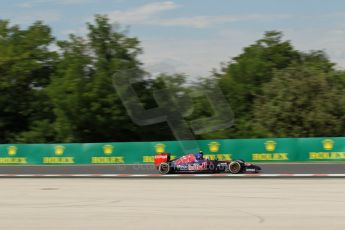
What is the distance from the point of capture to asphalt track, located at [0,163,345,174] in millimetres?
24923

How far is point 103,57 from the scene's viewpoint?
4909 cm

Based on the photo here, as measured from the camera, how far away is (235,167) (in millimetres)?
23781

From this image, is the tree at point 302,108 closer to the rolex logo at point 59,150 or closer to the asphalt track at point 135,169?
the asphalt track at point 135,169

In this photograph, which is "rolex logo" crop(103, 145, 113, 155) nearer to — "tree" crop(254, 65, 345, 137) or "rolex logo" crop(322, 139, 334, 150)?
"rolex logo" crop(322, 139, 334, 150)
